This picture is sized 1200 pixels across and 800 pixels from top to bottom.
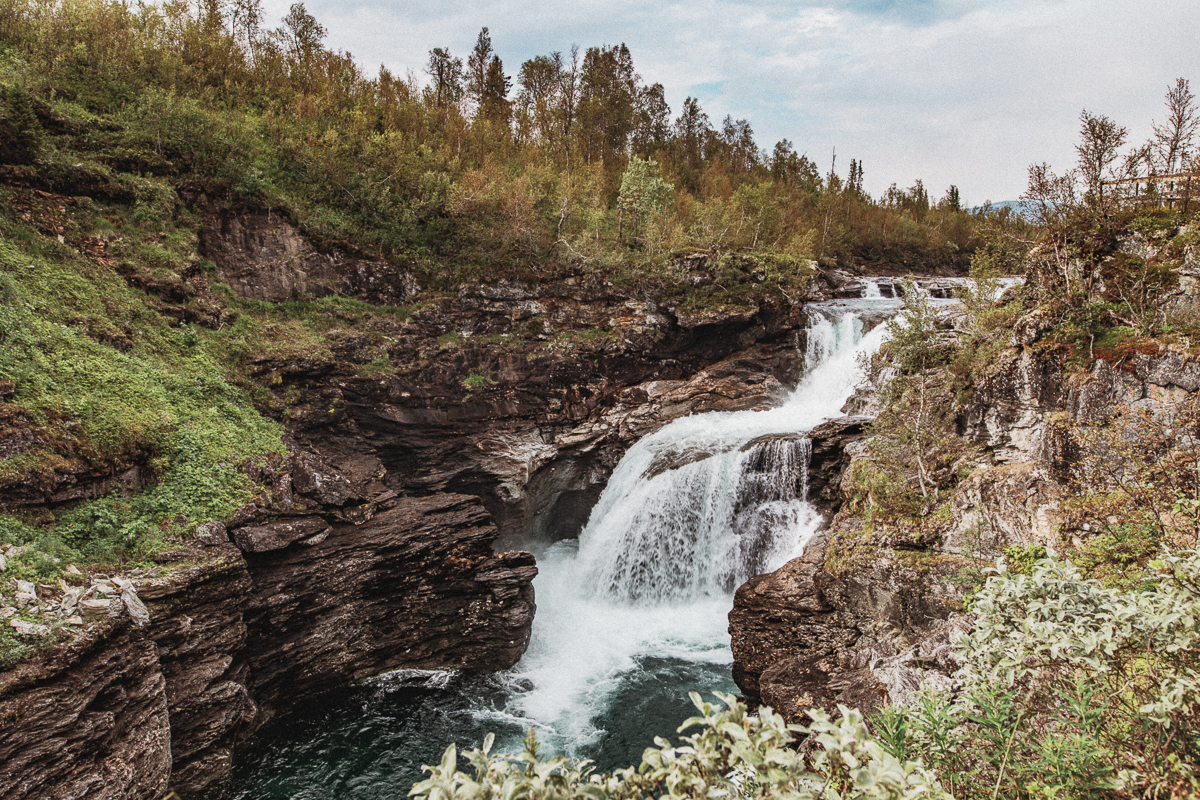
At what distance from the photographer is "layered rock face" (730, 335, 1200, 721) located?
31.7 feet

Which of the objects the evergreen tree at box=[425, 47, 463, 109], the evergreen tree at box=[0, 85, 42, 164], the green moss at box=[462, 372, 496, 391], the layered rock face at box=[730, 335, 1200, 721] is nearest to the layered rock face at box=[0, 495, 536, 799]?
the green moss at box=[462, 372, 496, 391]

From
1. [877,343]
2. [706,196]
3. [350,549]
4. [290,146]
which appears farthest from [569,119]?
[350,549]

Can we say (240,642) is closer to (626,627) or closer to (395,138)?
(626,627)

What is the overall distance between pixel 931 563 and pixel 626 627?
27.5 feet

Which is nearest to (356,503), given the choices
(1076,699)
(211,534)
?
(211,534)

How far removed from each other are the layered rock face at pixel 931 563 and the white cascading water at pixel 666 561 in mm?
2506

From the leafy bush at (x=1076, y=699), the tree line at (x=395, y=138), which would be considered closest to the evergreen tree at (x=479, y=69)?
the tree line at (x=395, y=138)

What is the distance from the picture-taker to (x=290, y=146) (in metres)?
21.5

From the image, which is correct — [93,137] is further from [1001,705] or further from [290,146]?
[1001,705]

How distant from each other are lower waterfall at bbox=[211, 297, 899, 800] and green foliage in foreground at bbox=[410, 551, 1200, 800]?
7.81 m

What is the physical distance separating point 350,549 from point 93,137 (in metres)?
15.4

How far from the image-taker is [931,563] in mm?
10664

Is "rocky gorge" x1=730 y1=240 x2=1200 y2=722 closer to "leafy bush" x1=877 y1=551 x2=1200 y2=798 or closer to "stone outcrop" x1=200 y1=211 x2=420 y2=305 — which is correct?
"leafy bush" x1=877 y1=551 x2=1200 y2=798

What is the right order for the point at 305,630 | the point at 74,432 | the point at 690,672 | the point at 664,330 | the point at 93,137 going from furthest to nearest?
the point at 664,330 → the point at 93,137 → the point at 690,672 → the point at 305,630 → the point at 74,432
